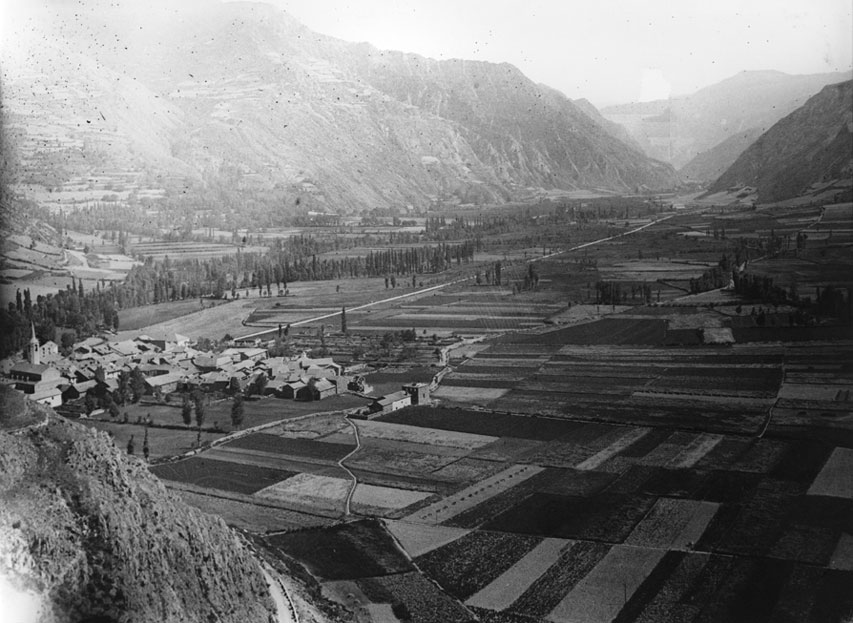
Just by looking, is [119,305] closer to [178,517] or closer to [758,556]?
[178,517]

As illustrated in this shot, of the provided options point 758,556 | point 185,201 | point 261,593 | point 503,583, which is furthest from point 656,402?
point 185,201

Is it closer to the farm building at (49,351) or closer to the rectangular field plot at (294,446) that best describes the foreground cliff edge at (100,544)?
the rectangular field plot at (294,446)

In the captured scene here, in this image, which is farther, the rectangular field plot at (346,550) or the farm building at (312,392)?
the farm building at (312,392)

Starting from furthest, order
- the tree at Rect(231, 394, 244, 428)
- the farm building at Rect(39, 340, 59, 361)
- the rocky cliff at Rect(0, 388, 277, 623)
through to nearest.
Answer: the farm building at Rect(39, 340, 59, 361)
the tree at Rect(231, 394, 244, 428)
the rocky cliff at Rect(0, 388, 277, 623)

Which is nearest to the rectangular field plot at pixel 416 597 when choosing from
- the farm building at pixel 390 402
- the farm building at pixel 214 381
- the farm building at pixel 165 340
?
the farm building at pixel 390 402

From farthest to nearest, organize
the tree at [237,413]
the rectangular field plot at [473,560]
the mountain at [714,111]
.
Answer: the mountain at [714,111] → the tree at [237,413] → the rectangular field plot at [473,560]

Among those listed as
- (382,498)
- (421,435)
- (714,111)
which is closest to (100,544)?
(382,498)

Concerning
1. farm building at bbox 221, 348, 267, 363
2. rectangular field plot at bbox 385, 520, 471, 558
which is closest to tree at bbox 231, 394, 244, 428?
farm building at bbox 221, 348, 267, 363

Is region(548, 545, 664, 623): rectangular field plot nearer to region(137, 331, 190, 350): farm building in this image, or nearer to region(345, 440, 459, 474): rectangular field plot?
region(345, 440, 459, 474): rectangular field plot
